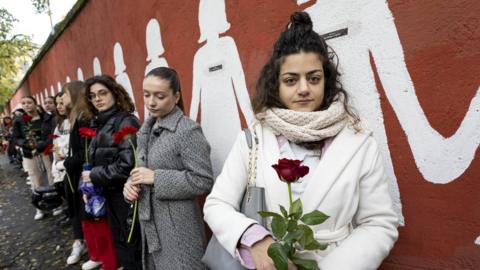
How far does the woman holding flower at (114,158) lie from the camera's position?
2.14 m

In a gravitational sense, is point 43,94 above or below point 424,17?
above

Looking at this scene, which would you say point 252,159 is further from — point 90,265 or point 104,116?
point 90,265

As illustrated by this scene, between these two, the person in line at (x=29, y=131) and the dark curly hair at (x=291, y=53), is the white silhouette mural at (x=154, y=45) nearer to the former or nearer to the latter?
the dark curly hair at (x=291, y=53)

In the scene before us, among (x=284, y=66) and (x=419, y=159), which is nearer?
(x=284, y=66)

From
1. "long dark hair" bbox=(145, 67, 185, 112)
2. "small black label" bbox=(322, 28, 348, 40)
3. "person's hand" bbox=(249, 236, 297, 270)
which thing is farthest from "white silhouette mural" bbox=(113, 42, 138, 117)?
"person's hand" bbox=(249, 236, 297, 270)

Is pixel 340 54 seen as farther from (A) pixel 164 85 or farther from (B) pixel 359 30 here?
(A) pixel 164 85

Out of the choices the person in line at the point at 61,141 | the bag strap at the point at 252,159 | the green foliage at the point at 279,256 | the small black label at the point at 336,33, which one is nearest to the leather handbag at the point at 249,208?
the bag strap at the point at 252,159

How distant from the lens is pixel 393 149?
1412mm

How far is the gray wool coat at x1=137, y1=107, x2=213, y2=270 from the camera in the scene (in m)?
1.84

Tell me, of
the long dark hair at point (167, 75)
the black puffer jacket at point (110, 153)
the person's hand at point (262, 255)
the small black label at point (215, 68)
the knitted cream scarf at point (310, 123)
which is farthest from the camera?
the small black label at point (215, 68)

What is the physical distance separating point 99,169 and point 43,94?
36.0 ft

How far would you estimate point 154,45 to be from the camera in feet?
10.7

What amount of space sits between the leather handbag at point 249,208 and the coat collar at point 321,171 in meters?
0.04

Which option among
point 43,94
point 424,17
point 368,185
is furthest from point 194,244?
point 43,94
